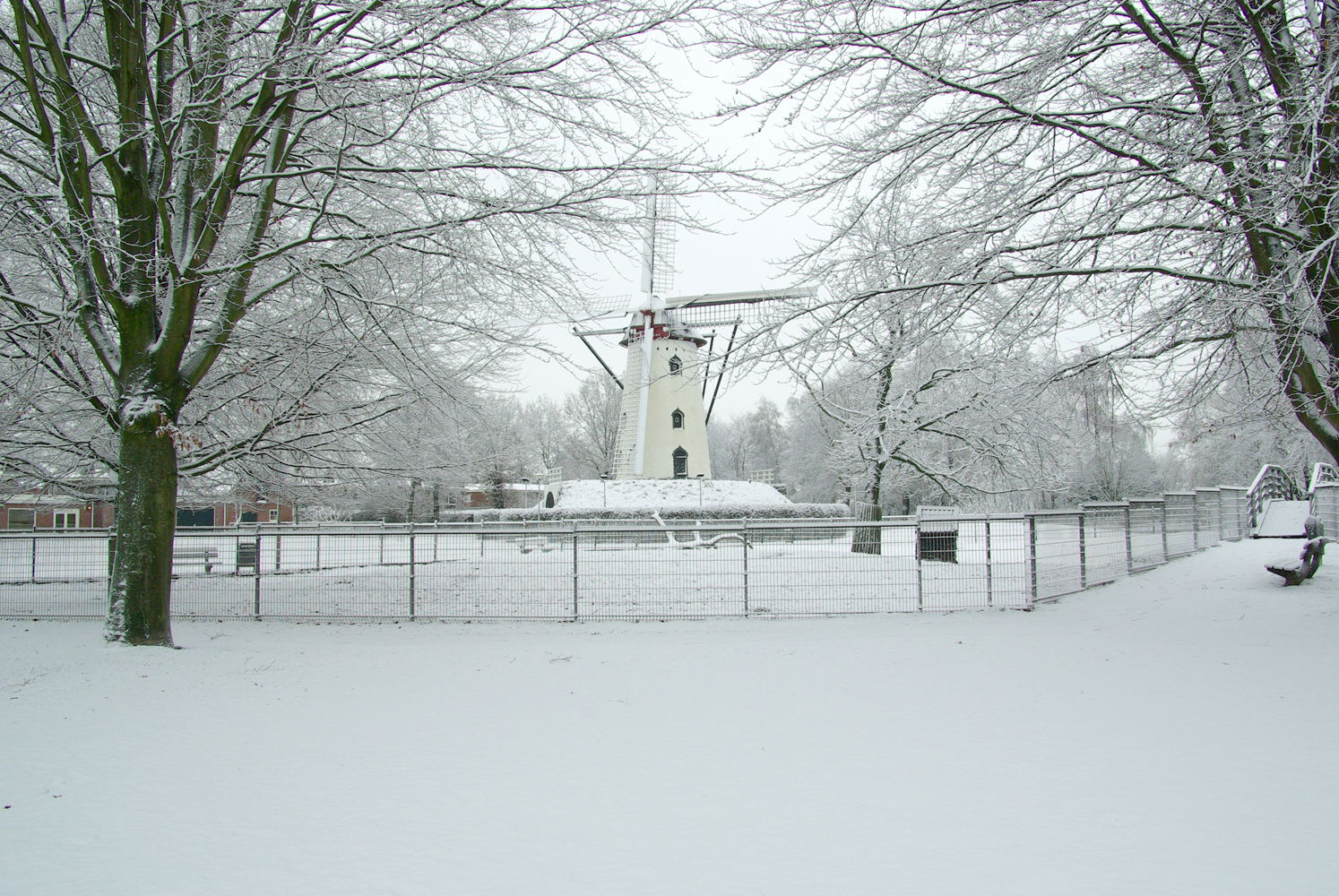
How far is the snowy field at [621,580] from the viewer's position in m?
9.59

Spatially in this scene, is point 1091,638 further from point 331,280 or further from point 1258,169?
point 331,280

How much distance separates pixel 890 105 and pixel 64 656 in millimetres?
8965

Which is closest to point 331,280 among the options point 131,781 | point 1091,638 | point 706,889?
point 131,781

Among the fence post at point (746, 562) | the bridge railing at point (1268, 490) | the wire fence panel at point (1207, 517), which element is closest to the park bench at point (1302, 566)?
the wire fence panel at point (1207, 517)

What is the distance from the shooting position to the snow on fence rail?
9578 millimetres

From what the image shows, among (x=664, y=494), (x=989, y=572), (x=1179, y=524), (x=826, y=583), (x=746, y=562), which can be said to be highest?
(x=664, y=494)

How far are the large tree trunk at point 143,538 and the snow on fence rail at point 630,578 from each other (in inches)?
86.3

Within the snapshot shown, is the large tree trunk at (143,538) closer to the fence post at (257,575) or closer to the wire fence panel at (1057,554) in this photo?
the fence post at (257,575)

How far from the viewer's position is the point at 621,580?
9.90 m

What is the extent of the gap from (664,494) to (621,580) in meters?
21.0

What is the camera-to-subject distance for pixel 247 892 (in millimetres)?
2709

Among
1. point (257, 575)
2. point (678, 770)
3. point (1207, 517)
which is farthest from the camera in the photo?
point (1207, 517)

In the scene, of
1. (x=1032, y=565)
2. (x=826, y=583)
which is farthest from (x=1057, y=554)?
(x=826, y=583)

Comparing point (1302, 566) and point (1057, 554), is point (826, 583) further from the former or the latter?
point (1302, 566)
